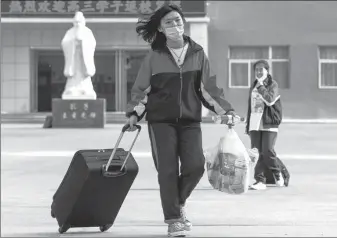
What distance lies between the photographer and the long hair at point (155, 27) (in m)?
5.81

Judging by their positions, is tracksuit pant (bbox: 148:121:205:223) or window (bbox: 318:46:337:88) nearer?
tracksuit pant (bbox: 148:121:205:223)

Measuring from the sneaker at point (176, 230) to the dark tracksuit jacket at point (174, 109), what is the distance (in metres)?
0.07

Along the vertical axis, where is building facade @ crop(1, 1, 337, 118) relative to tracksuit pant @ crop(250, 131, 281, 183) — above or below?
above

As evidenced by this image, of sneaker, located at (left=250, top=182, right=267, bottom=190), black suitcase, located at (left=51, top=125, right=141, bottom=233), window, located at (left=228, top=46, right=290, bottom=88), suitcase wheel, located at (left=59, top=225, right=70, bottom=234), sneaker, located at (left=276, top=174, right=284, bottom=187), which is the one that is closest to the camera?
black suitcase, located at (left=51, top=125, right=141, bottom=233)

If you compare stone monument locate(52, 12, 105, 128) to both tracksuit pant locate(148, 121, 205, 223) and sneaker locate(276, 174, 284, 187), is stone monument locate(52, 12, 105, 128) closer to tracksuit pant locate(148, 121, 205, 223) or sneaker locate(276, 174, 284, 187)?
sneaker locate(276, 174, 284, 187)

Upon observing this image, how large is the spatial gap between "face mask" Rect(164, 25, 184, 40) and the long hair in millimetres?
112

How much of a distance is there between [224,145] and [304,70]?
22.3m

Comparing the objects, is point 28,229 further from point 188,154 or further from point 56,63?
point 56,63

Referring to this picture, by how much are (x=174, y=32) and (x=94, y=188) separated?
1.21m

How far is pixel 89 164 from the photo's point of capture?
5.40m

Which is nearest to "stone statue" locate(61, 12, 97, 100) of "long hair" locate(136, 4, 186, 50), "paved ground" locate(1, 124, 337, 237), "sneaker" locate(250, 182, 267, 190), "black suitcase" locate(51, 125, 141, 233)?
"paved ground" locate(1, 124, 337, 237)

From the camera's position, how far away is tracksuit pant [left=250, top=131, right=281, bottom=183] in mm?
8781

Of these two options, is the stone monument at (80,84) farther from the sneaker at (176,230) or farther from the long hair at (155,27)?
the sneaker at (176,230)

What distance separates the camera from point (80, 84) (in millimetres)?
21016
